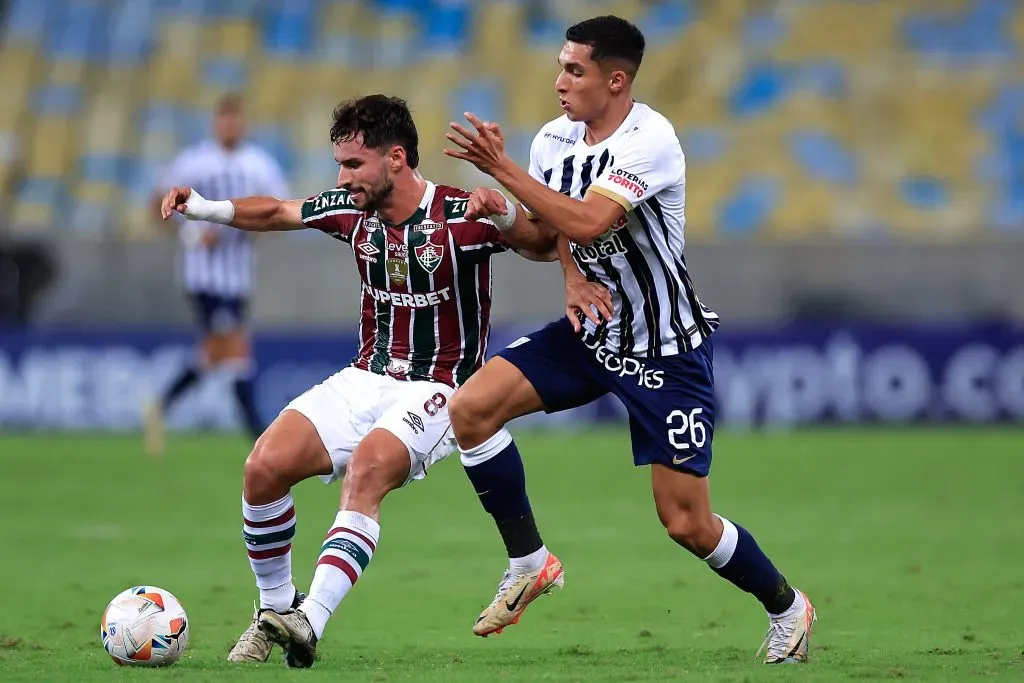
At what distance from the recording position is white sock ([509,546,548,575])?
6336 millimetres

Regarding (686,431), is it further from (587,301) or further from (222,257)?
(222,257)

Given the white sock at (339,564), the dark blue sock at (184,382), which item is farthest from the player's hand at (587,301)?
the dark blue sock at (184,382)

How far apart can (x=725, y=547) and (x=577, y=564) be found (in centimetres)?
313

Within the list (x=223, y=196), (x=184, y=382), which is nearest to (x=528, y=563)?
(x=184, y=382)

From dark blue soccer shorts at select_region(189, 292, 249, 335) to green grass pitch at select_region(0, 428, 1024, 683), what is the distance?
3.92 feet

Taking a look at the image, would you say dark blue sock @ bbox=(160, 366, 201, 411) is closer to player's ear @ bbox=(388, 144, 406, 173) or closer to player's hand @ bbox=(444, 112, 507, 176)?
player's ear @ bbox=(388, 144, 406, 173)

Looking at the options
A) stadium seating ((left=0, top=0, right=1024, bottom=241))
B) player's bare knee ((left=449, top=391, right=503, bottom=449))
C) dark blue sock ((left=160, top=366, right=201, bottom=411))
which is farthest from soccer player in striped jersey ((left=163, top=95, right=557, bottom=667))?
stadium seating ((left=0, top=0, right=1024, bottom=241))

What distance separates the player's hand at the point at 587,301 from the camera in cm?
614

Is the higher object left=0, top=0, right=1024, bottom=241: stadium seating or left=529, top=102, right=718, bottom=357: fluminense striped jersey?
left=0, top=0, right=1024, bottom=241: stadium seating

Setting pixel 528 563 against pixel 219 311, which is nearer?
pixel 528 563

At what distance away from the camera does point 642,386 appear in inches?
243

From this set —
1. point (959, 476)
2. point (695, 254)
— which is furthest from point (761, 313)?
point (959, 476)

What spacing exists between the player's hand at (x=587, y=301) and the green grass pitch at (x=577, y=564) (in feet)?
4.27

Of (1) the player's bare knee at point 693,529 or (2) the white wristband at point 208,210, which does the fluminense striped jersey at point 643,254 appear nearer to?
(1) the player's bare knee at point 693,529
